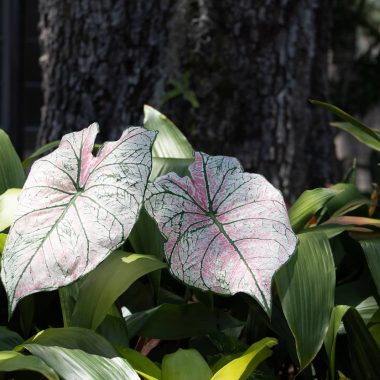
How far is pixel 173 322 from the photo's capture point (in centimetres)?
104

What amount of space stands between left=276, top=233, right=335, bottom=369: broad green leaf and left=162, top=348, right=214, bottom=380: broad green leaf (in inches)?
4.3

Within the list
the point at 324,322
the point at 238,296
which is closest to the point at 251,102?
the point at 238,296

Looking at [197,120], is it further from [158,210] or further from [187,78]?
[158,210]

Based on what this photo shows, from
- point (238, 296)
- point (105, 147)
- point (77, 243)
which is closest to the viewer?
point (77, 243)

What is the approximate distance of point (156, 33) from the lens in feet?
8.62

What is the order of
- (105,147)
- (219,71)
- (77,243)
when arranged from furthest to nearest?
(219,71) → (105,147) → (77,243)

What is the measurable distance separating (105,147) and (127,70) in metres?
1.68

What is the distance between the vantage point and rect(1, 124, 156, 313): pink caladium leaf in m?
0.87

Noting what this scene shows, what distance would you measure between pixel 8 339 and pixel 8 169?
33cm

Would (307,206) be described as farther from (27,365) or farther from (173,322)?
(27,365)

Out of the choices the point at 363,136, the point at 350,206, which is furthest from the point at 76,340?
the point at 363,136

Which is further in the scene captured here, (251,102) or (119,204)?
(251,102)

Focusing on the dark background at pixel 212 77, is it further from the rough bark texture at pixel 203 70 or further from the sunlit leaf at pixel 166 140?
the sunlit leaf at pixel 166 140

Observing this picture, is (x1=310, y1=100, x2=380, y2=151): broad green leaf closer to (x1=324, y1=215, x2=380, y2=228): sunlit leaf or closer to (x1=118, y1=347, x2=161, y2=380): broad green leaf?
(x1=324, y1=215, x2=380, y2=228): sunlit leaf
